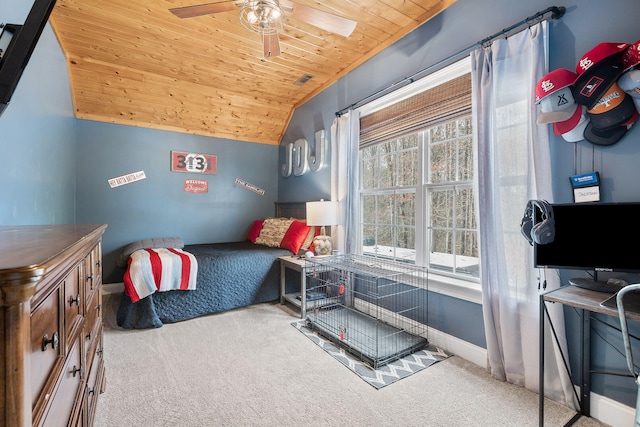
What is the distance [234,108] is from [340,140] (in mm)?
1917

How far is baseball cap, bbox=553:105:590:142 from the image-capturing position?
4.98 feet

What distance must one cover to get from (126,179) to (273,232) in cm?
214

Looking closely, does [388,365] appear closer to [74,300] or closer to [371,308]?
[371,308]

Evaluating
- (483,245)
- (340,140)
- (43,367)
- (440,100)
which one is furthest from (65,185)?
(483,245)

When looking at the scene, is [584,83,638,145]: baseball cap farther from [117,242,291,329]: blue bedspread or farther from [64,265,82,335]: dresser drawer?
[117,242,291,329]: blue bedspread

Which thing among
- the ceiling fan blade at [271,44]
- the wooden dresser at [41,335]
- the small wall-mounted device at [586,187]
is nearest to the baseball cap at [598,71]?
the small wall-mounted device at [586,187]

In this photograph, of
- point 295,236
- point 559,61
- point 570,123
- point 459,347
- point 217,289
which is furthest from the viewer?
point 295,236

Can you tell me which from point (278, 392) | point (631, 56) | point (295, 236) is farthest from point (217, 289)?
point (631, 56)

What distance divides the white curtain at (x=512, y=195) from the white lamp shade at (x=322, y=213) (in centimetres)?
160

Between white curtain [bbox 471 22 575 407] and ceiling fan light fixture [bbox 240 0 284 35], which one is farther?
ceiling fan light fixture [bbox 240 0 284 35]

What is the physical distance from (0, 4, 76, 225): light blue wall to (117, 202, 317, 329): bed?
93 centimetres

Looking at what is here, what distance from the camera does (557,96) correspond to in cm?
149

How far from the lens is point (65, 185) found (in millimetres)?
3104

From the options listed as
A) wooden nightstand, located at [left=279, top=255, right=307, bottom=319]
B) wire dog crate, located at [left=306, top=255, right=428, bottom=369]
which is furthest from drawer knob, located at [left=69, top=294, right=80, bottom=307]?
wooden nightstand, located at [left=279, top=255, right=307, bottom=319]
